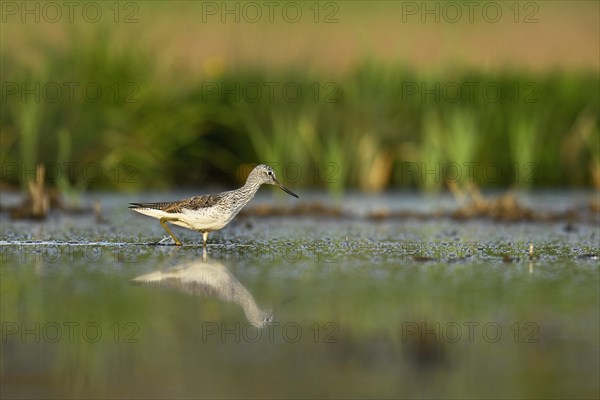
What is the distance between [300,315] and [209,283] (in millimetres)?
1357

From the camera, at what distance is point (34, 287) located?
7723 mm

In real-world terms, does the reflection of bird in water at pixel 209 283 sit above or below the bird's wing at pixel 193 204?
below

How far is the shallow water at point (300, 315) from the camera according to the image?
515 cm

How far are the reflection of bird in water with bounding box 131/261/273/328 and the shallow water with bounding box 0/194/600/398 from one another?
0.07 feet

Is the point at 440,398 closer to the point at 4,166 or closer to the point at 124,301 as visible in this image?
the point at 124,301

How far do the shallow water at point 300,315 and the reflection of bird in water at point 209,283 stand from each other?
2 centimetres

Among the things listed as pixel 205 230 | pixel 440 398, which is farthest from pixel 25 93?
pixel 440 398

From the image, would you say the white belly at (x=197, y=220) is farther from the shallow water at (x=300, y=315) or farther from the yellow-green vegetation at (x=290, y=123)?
the yellow-green vegetation at (x=290, y=123)

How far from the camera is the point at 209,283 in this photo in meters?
7.99

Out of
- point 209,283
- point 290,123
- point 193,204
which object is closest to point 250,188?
point 193,204

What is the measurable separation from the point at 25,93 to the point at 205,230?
20.0 feet

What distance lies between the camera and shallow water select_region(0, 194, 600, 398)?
16.9 ft

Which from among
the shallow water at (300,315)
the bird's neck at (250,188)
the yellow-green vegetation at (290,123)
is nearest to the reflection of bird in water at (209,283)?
the shallow water at (300,315)

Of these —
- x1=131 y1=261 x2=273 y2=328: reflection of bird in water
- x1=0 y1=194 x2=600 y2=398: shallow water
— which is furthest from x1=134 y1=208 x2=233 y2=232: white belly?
x1=131 y1=261 x2=273 y2=328: reflection of bird in water
